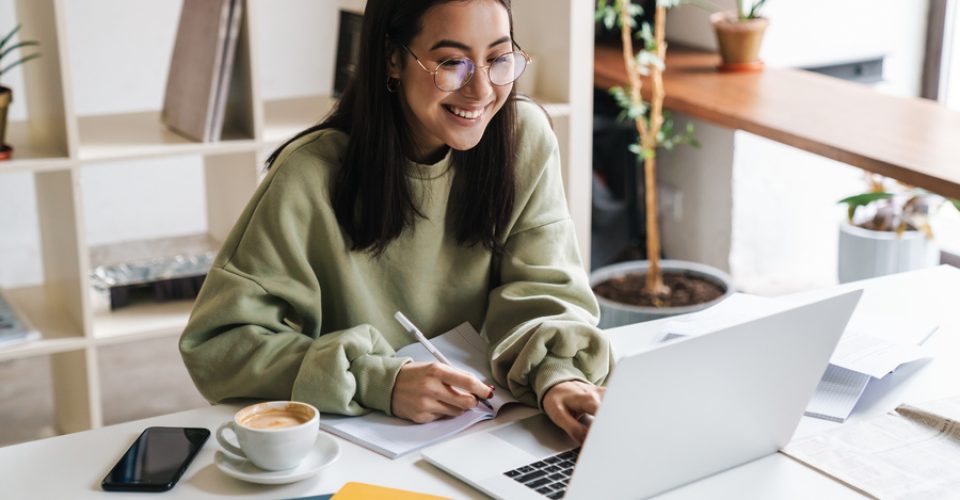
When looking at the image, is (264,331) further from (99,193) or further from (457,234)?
(99,193)

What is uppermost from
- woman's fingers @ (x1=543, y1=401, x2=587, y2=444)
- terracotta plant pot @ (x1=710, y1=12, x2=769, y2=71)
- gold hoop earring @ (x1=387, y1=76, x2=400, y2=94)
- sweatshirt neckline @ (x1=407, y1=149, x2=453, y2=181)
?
gold hoop earring @ (x1=387, y1=76, x2=400, y2=94)

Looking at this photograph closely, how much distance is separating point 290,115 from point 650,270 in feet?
3.34

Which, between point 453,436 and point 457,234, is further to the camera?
point 457,234

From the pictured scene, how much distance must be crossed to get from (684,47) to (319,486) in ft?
8.42

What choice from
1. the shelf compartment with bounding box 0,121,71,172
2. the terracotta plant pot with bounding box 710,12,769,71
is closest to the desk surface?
the terracotta plant pot with bounding box 710,12,769,71

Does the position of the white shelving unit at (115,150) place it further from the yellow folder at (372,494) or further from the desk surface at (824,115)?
the yellow folder at (372,494)

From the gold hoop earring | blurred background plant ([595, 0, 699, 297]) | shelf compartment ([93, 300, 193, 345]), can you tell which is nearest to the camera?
the gold hoop earring

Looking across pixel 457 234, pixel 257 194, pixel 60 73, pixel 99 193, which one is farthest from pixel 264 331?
pixel 99 193

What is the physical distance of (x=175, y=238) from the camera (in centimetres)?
288

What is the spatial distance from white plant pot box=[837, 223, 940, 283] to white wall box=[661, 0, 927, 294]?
390 mm

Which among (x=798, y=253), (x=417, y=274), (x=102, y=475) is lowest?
(x=798, y=253)

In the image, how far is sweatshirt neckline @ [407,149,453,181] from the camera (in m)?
1.50

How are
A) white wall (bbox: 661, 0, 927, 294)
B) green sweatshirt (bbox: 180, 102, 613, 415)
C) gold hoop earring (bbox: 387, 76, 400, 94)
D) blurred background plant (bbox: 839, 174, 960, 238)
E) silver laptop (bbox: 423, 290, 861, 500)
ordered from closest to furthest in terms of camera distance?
silver laptop (bbox: 423, 290, 861, 500), green sweatshirt (bbox: 180, 102, 613, 415), gold hoop earring (bbox: 387, 76, 400, 94), blurred background plant (bbox: 839, 174, 960, 238), white wall (bbox: 661, 0, 927, 294)

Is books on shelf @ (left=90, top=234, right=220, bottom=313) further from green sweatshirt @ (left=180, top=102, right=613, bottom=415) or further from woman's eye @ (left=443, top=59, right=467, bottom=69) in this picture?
woman's eye @ (left=443, top=59, right=467, bottom=69)
